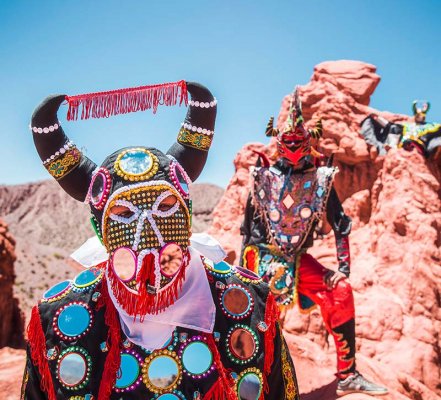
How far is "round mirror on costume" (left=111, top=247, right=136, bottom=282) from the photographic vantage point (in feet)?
6.30

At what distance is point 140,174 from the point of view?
2.00 meters

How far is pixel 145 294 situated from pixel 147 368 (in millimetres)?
329

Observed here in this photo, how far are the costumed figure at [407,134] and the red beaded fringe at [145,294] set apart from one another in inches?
303

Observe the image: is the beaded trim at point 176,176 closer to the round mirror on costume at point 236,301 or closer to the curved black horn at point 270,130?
the round mirror on costume at point 236,301

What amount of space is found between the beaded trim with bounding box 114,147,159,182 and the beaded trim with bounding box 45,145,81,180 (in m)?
0.21

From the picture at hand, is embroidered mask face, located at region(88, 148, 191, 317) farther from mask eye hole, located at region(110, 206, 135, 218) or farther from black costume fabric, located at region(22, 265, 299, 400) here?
black costume fabric, located at region(22, 265, 299, 400)

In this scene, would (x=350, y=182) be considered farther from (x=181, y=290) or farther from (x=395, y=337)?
(x=181, y=290)

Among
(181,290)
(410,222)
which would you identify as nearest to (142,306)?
(181,290)

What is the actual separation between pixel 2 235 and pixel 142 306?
337 inches

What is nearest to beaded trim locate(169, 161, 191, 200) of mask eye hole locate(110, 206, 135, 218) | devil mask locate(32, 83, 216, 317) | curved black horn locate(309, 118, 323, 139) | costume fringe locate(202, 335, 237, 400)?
devil mask locate(32, 83, 216, 317)

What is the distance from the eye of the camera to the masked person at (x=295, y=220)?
4.35 m

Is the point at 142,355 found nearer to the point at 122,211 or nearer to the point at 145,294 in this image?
the point at 145,294

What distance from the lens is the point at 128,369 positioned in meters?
2.03

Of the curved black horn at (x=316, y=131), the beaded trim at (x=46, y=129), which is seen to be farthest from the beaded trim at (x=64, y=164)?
the curved black horn at (x=316, y=131)
